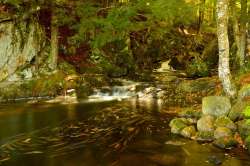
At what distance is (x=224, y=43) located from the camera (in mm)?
17422

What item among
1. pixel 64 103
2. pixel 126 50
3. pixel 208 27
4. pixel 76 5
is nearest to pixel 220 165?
pixel 64 103

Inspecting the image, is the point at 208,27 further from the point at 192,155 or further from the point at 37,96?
the point at 192,155

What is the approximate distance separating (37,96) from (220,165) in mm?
16406

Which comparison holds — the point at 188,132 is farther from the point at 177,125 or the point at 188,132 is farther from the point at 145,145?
the point at 145,145

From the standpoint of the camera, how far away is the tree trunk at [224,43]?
1725 cm

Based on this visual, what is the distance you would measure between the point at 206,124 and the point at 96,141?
407 cm

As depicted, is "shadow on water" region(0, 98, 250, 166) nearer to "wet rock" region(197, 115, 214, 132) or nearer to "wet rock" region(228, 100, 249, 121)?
"wet rock" region(197, 115, 214, 132)

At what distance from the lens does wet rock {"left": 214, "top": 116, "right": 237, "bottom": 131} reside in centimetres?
1433

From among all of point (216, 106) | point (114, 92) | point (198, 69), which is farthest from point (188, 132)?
point (198, 69)

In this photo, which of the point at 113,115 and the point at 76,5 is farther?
the point at 76,5

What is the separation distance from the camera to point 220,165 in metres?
11.6

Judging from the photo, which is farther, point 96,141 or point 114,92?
point 114,92

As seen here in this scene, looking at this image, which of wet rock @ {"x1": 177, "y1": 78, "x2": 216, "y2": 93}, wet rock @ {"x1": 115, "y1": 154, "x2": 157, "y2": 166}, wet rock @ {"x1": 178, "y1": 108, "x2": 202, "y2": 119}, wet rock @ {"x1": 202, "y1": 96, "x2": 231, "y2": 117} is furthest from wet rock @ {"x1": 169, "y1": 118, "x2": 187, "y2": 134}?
wet rock @ {"x1": 177, "y1": 78, "x2": 216, "y2": 93}

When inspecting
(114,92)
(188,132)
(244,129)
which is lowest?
(188,132)
